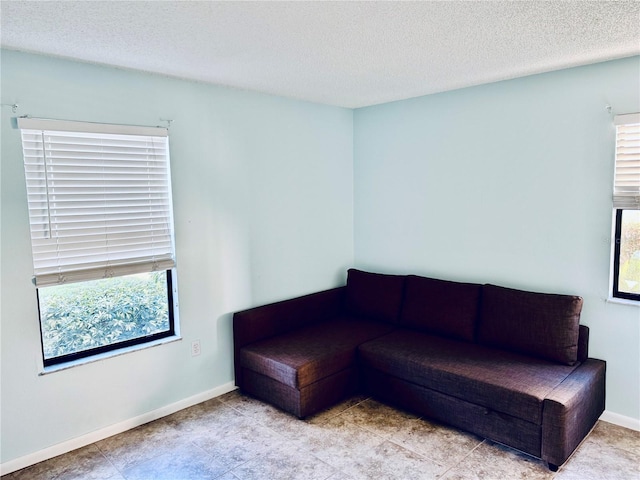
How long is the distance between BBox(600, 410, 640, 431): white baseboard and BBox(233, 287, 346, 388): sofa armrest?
2096mm

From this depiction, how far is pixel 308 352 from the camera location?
10.5 feet

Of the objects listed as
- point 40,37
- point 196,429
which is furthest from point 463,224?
point 40,37

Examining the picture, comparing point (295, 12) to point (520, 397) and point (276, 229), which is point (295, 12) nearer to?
point (276, 229)

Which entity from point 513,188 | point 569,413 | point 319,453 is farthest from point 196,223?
point 569,413

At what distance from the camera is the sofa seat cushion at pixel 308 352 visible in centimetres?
304

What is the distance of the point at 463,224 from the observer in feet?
11.7

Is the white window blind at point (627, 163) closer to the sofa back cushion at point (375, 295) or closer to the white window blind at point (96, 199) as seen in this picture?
the sofa back cushion at point (375, 295)

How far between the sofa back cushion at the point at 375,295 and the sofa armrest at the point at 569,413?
140 cm

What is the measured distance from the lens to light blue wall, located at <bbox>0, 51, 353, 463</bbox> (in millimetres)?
2504

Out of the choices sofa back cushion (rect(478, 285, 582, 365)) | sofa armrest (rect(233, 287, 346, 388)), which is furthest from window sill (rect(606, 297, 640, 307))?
sofa armrest (rect(233, 287, 346, 388))

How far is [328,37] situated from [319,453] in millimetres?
2286

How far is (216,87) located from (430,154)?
5.78 ft

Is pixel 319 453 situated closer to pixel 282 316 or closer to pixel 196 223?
pixel 282 316

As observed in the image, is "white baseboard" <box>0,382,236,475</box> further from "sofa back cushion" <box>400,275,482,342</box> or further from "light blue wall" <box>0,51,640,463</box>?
"sofa back cushion" <box>400,275,482,342</box>
